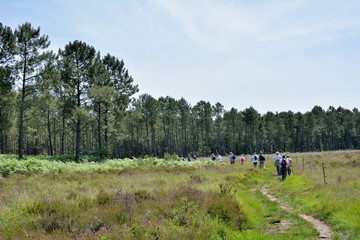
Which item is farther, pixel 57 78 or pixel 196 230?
pixel 57 78

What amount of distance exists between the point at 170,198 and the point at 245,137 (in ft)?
338

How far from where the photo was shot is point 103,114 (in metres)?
38.0

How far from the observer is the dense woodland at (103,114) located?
29688 mm

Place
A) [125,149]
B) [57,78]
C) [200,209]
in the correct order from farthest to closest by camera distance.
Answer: [125,149], [57,78], [200,209]

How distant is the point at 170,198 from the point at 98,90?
79.6ft

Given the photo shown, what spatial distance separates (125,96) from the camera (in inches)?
1650

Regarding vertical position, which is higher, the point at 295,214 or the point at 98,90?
the point at 98,90

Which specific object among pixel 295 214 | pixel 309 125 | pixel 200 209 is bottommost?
pixel 295 214

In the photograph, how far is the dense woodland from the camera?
29688 millimetres

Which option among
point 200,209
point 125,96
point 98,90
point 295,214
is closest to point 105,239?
point 200,209

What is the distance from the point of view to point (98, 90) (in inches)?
1246

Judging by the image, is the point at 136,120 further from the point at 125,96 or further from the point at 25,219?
the point at 25,219

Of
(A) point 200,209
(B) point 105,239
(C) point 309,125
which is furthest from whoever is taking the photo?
(C) point 309,125

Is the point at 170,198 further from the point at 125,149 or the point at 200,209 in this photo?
the point at 125,149
